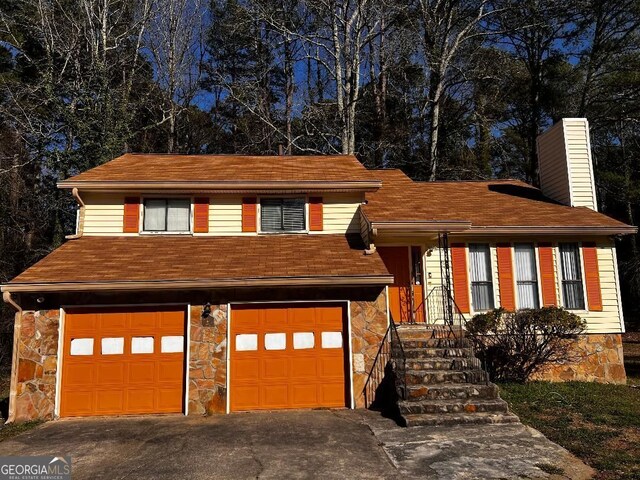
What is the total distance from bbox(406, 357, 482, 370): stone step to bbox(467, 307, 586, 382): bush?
1.95 meters

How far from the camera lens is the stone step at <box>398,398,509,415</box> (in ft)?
26.6

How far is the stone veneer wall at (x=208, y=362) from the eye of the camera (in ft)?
29.8

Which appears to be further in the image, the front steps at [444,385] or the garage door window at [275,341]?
the garage door window at [275,341]

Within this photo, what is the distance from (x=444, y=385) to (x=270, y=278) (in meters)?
3.90

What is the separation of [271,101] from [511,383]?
67.2 feet

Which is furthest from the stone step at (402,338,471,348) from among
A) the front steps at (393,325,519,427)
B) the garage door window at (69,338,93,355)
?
the garage door window at (69,338,93,355)

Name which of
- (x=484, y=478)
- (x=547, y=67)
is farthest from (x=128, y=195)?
(x=547, y=67)

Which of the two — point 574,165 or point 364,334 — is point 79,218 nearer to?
point 364,334

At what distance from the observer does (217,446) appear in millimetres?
7066

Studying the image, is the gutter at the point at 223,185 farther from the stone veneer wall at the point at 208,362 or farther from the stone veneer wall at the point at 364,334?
the stone veneer wall at the point at 208,362

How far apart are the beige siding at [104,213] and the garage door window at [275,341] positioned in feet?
15.6

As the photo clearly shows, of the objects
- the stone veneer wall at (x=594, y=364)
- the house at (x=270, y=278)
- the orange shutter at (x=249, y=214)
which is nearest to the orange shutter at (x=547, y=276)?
the house at (x=270, y=278)

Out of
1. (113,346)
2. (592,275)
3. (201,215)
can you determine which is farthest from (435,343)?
(113,346)

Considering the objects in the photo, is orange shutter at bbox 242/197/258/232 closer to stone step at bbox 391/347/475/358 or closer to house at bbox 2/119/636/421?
house at bbox 2/119/636/421
